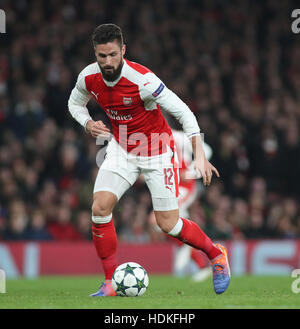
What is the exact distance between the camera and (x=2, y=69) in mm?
13508

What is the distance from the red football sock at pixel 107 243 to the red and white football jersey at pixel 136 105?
2.34 feet

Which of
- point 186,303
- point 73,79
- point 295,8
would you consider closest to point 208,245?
point 186,303

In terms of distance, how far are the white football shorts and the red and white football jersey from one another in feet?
0.23

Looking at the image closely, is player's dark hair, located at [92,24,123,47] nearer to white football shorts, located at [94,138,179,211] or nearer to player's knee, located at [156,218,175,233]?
white football shorts, located at [94,138,179,211]

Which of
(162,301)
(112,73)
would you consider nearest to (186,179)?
(112,73)

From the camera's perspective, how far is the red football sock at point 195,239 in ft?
21.1

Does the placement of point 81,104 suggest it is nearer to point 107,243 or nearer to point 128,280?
point 107,243

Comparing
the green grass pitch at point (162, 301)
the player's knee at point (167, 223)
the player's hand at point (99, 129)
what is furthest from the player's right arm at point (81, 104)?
the green grass pitch at point (162, 301)

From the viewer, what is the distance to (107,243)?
6367 millimetres

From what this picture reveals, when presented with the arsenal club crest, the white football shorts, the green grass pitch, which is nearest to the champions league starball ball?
the green grass pitch

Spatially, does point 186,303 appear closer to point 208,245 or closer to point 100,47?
point 208,245

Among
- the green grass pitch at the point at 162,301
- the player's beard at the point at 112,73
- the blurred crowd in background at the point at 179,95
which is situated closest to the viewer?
the green grass pitch at the point at 162,301

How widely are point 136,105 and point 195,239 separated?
4.19 feet

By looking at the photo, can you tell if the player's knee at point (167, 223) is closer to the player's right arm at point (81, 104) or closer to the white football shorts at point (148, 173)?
the white football shorts at point (148, 173)
